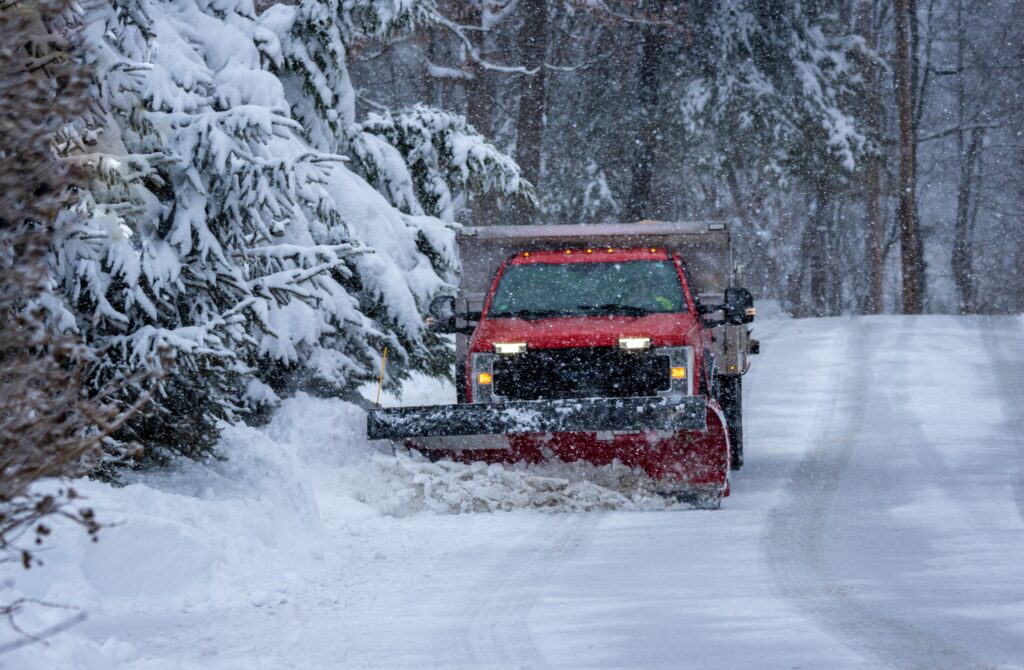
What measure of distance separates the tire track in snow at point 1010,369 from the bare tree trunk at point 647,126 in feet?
26.4

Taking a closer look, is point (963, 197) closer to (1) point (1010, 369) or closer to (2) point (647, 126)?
(2) point (647, 126)

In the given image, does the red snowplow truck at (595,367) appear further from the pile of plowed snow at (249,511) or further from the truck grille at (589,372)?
the pile of plowed snow at (249,511)

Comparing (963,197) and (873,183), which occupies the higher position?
(873,183)

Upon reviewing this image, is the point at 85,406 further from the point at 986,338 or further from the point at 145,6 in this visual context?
the point at 986,338

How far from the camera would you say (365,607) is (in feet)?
23.0

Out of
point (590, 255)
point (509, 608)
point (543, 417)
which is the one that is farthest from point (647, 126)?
point (509, 608)

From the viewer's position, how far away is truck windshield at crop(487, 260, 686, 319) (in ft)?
40.0

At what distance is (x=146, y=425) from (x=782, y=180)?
2537 cm

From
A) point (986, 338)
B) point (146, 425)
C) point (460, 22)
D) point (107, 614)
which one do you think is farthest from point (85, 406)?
point (460, 22)

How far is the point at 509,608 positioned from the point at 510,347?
4897 millimetres

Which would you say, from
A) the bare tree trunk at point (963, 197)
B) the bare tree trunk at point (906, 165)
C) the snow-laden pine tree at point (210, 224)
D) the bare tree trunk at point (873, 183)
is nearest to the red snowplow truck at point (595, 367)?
the snow-laden pine tree at point (210, 224)

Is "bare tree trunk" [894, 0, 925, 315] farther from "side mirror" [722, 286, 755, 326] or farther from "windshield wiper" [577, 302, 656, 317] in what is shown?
"windshield wiper" [577, 302, 656, 317]

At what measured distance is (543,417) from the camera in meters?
10.8

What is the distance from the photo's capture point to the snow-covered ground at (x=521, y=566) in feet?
19.5
